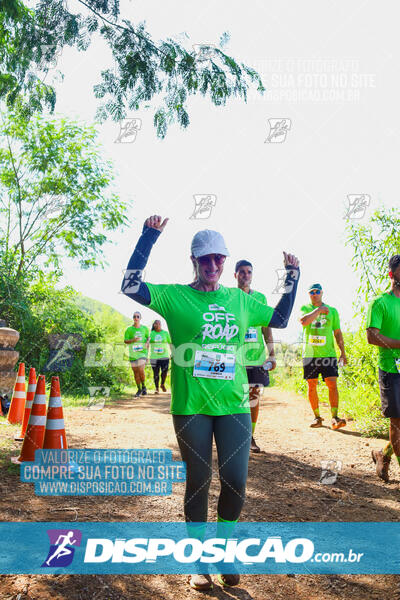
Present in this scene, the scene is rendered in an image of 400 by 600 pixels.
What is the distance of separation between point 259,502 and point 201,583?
1.68 metres

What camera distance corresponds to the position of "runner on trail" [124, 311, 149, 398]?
47.4ft

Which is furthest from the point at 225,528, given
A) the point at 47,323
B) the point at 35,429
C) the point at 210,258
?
the point at 47,323

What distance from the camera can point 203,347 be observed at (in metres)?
3.01

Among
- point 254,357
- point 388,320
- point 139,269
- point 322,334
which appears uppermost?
point 139,269

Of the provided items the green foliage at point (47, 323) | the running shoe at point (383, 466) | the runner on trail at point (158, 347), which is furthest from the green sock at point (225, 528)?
the runner on trail at point (158, 347)

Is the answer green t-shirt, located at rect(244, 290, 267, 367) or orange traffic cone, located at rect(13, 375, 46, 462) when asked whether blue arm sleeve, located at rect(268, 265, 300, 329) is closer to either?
green t-shirt, located at rect(244, 290, 267, 367)

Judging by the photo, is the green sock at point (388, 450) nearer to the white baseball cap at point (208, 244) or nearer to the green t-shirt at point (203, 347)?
the green t-shirt at point (203, 347)

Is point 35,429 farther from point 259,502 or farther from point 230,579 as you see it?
point 230,579

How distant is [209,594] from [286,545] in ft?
2.81

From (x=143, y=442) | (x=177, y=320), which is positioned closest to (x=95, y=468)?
(x=143, y=442)

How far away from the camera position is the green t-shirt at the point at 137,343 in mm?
14492

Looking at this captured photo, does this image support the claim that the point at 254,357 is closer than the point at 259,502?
No

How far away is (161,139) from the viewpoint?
23.0 ft

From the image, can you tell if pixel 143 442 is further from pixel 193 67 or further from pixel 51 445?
pixel 193 67
